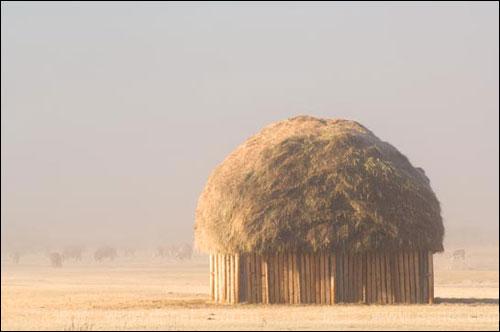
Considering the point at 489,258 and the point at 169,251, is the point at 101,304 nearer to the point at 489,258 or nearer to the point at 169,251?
the point at 489,258

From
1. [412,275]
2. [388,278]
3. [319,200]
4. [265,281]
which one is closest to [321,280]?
[265,281]

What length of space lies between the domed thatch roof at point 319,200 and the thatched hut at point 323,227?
0.03m

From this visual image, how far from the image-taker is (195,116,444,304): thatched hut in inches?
1238

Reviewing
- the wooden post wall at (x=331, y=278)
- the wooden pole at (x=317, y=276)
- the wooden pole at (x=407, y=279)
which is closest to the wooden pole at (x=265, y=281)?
the wooden post wall at (x=331, y=278)

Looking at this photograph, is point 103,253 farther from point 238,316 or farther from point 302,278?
point 238,316

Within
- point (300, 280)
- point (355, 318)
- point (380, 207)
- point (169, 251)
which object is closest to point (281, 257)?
point (300, 280)

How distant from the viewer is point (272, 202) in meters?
31.8

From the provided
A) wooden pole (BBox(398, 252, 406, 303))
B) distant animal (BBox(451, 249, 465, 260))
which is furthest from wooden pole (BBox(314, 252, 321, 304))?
distant animal (BBox(451, 249, 465, 260))

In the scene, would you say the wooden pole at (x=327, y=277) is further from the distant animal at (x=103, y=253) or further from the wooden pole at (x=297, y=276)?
the distant animal at (x=103, y=253)

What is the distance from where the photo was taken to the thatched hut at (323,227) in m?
31.4

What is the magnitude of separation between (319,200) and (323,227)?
2.75ft

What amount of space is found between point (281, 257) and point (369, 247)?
2576 mm

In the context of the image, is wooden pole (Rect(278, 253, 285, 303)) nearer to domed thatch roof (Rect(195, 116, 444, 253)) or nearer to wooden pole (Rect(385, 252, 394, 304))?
domed thatch roof (Rect(195, 116, 444, 253))

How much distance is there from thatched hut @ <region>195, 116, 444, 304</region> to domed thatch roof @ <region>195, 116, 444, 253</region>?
0.10 ft
